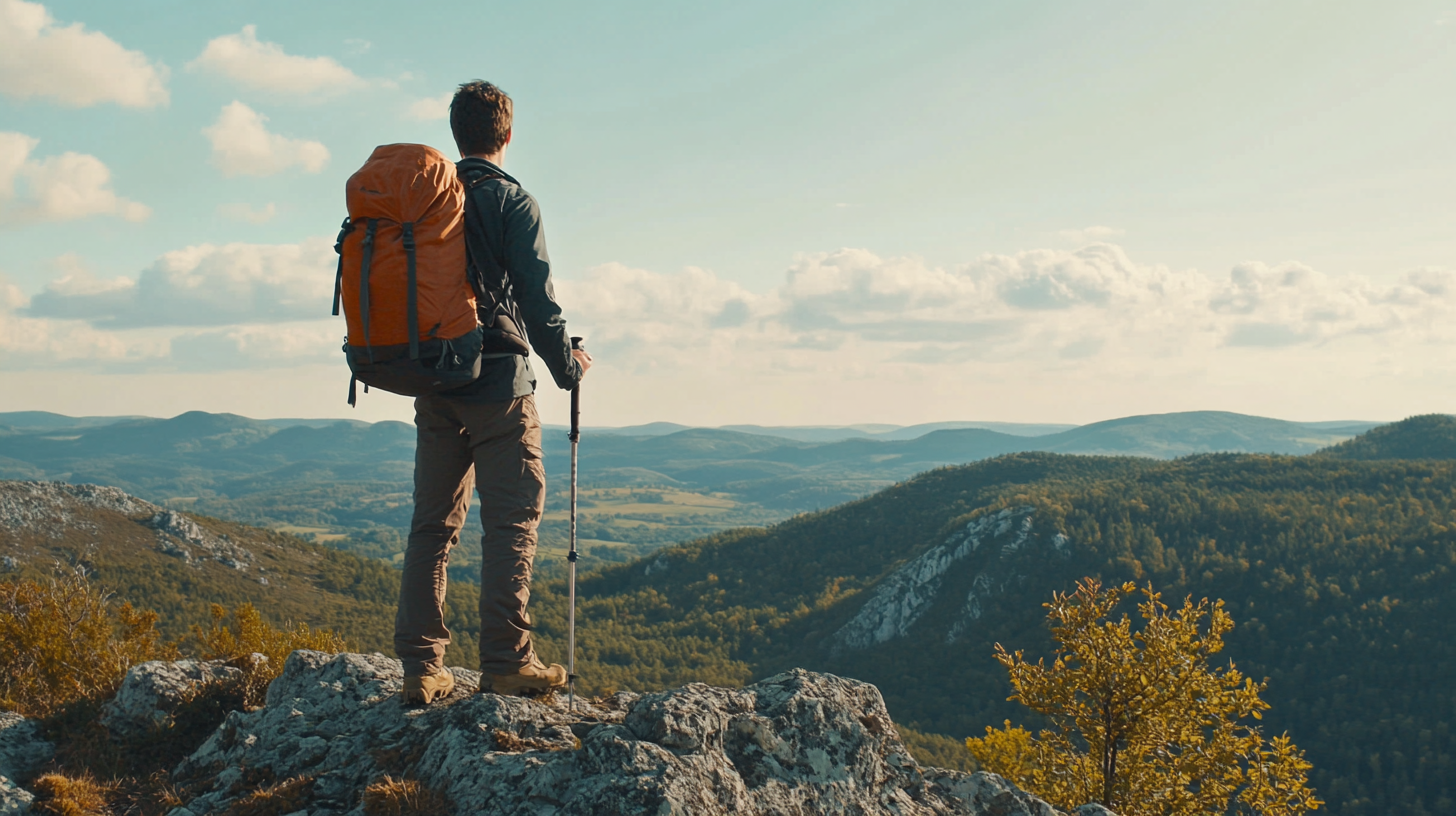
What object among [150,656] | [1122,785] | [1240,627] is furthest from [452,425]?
[1240,627]

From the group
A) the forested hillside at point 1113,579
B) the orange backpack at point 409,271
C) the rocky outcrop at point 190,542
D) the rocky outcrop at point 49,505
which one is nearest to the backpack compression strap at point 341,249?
the orange backpack at point 409,271

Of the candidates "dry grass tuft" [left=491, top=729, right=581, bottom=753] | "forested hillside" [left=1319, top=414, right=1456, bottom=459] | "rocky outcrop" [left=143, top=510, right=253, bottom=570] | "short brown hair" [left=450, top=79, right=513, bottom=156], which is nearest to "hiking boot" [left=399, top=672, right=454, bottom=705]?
"dry grass tuft" [left=491, top=729, right=581, bottom=753]

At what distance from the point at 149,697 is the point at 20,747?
93 cm

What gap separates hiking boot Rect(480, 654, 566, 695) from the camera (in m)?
6.23

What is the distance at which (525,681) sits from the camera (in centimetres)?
628

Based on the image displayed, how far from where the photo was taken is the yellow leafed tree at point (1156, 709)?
1527 centimetres

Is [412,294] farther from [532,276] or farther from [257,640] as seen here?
[257,640]

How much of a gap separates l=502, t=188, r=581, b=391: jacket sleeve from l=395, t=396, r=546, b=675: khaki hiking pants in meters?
0.57

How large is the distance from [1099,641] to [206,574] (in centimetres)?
13043

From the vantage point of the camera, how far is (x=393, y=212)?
548 cm

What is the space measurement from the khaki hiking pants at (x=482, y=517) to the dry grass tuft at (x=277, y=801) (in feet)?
3.74

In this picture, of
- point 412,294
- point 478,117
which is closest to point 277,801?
point 412,294

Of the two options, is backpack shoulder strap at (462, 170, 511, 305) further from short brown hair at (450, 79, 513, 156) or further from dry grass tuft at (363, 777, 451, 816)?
dry grass tuft at (363, 777, 451, 816)

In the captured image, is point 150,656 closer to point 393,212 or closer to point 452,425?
point 452,425
